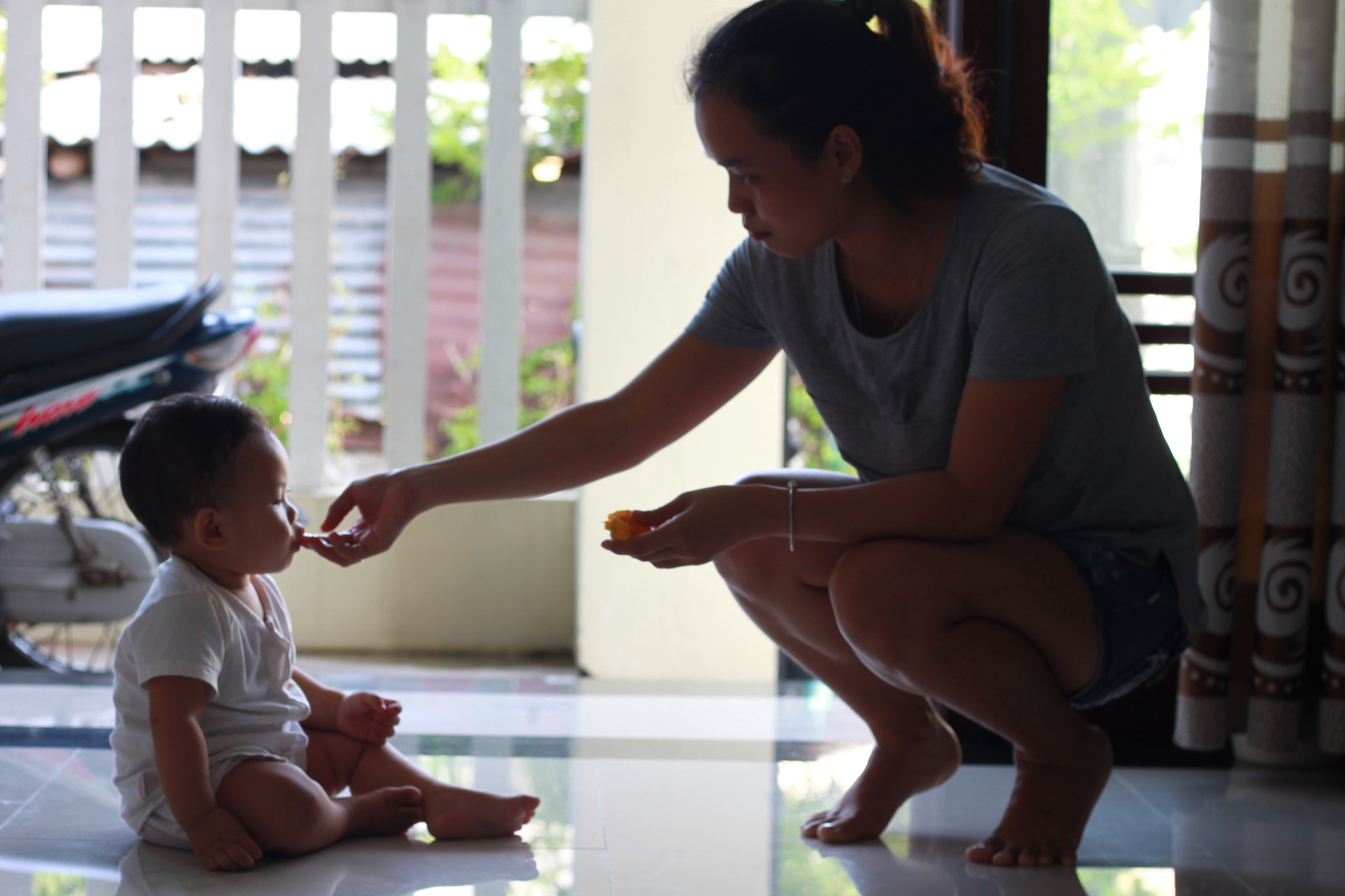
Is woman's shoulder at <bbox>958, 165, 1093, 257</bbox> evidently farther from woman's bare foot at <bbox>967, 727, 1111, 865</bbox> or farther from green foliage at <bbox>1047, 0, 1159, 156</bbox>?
green foliage at <bbox>1047, 0, 1159, 156</bbox>

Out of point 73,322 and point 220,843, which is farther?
point 73,322

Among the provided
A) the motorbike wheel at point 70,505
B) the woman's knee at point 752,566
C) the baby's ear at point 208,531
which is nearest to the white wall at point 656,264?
the motorbike wheel at point 70,505

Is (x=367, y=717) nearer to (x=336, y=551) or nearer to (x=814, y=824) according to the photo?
(x=336, y=551)

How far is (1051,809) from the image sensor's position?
1.46 m

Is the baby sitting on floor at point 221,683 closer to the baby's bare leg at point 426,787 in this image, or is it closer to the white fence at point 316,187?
the baby's bare leg at point 426,787

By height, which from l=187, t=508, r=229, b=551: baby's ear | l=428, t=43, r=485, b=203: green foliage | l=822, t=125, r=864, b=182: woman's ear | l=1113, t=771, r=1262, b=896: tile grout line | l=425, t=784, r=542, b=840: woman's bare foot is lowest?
l=1113, t=771, r=1262, b=896: tile grout line

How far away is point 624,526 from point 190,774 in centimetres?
50

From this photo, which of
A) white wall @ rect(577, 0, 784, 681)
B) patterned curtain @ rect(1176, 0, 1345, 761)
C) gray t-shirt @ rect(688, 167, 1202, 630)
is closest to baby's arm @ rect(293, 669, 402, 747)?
gray t-shirt @ rect(688, 167, 1202, 630)

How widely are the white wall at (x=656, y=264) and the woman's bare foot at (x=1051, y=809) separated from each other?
1481mm

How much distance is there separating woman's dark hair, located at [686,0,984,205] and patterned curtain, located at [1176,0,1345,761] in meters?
0.62

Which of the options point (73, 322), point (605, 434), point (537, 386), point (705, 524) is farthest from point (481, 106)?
point (705, 524)

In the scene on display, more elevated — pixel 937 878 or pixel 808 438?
pixel 808 438

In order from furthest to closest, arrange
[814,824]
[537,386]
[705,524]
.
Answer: [537,386] → [814,824] → [705,524]

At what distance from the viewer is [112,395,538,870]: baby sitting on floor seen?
136 centimetres
